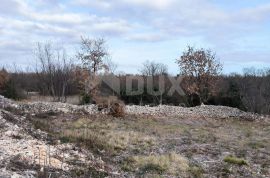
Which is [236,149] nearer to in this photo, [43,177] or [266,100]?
[43,177]

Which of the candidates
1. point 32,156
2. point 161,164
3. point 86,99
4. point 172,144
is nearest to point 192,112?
point 86,99

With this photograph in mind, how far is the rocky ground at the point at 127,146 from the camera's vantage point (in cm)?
1065

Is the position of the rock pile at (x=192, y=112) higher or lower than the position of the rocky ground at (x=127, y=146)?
higher

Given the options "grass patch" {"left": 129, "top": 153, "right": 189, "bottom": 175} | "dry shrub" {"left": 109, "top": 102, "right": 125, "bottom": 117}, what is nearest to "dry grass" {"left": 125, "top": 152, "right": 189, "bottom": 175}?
"grass patch" {"left": 129, "top": 153, "right": 189, "bottom": 175}

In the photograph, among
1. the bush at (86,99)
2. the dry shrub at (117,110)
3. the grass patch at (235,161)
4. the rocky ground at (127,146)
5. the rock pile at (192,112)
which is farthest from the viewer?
the bush at (86,99)

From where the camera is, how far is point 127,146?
51.3 ft

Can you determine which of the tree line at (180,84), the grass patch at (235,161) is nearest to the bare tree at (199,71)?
the tree line at (180,84)

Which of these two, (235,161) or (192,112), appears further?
(192,112)

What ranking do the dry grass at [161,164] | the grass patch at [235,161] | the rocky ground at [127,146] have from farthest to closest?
the grass patch at [235,161], the dry grass at [161,164], the rocky ground at [127,146]

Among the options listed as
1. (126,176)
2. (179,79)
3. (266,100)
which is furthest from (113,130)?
(179,79)

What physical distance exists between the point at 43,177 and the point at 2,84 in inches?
1073

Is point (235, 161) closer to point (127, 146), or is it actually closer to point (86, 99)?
point (127, 146)

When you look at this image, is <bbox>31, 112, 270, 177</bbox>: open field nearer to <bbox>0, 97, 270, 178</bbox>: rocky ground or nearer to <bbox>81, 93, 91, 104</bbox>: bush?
<bbox>0, 97, 270, 178</bbox>: rocky ground

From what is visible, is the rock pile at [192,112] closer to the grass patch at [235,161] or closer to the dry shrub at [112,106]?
the dry shrub at [112,106]
